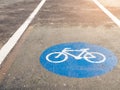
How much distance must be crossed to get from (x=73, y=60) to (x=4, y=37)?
3221mm

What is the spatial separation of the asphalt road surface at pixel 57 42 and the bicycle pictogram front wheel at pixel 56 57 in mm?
296

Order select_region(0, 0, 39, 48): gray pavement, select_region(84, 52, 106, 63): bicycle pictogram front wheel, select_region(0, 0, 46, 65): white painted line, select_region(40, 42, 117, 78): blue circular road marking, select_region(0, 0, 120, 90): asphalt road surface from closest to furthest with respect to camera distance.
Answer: select_region(0, 0, 120, 90): asphalt road surface, select_region(40, 42, 117, 78): blue circular road marking, select_region(84, 52, 106, 63): bicycle pictogram front wheel, select_region(0, 0, 46, 65): white painted line, select_region(0, 0, 39, 48): gray pavement

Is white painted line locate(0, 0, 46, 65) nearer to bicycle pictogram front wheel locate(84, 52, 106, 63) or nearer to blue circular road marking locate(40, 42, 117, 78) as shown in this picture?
blue circular road marking locate(40, 42, 117, 78)

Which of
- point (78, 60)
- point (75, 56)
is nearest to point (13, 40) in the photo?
point (75, 56)

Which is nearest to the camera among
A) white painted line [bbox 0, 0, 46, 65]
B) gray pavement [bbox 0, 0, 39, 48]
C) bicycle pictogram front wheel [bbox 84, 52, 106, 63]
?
bicycle pictogram front wheel [bbox 84, 52, 106, 63]

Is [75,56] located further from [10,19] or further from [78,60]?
[10,19]

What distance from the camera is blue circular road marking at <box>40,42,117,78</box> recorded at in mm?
6000

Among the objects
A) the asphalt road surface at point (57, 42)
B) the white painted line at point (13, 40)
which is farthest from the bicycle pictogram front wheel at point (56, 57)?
the white painted line at point (13, 40)

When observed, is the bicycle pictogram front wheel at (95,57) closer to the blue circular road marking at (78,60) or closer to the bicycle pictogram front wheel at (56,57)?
the blue circular road marking at (78,60)

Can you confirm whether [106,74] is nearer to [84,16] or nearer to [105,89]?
[105,89]

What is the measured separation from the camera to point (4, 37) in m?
9.06

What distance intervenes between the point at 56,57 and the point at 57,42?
150 cm

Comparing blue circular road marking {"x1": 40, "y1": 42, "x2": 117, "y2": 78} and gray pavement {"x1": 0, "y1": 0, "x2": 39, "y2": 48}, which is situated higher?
blue circular road marking {"x1": 40, "y1": 42, "x2": 117, "y2": 78}

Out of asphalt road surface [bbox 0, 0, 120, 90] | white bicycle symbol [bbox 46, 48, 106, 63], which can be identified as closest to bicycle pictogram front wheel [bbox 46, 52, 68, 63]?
white bicycle symbol [bbox 46, 48, 106, 63]
